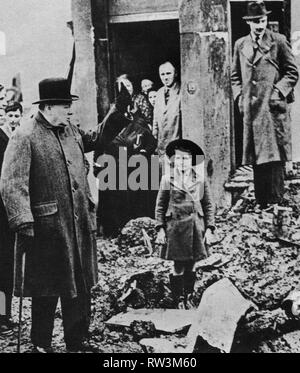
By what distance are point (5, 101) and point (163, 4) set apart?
58.0 inches

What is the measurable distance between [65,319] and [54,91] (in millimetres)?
1731

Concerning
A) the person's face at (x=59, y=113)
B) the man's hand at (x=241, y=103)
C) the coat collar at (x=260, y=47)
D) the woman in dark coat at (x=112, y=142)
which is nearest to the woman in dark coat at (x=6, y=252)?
the person's face at (x=59, y=113)

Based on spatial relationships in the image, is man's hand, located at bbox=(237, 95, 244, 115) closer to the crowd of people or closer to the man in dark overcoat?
the crowd of people

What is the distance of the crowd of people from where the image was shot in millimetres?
4574

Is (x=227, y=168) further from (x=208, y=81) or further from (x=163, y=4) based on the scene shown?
(x=163, y=4)

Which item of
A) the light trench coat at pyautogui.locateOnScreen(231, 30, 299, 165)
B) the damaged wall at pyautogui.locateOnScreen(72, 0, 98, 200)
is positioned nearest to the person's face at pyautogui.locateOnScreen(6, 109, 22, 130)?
the damaged wall at pyautogui.locateOnScreen(72, 0, 98, 200)

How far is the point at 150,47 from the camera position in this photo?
16.3 ft

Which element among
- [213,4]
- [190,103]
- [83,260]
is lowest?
[83,260]

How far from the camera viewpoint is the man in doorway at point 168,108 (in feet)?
16.3

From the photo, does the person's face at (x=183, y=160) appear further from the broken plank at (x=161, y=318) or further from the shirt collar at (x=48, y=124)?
the broken plank at (x=161, y=318)

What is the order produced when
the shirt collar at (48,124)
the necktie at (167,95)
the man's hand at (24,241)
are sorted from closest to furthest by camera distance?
the man's hand at (24,241), the shirt collar at (48,124), the necktie at (167,95)

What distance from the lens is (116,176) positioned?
5098 mm

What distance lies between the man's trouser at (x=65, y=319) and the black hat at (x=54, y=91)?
1.48 meters
